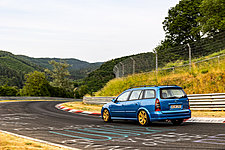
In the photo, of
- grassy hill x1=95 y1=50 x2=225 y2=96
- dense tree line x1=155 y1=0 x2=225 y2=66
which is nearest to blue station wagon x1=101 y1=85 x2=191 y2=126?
grassy hill x1=95 y1=50 x2=225 y2=96

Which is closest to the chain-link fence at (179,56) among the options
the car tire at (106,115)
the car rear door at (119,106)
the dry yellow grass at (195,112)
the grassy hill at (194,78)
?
the grassy hill at (194,78)

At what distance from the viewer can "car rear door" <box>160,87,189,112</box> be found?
10242 mm

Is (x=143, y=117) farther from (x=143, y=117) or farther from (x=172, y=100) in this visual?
(x=172, y=100)

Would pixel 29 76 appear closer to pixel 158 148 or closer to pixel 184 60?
pixel 184 60

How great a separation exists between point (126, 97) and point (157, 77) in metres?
13.6

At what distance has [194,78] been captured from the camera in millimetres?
20688

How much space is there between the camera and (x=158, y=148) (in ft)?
20.6

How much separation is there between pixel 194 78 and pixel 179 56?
4.08 meters

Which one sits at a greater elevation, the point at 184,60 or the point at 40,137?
the point at 184,60

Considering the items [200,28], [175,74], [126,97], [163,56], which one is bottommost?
[126,97]

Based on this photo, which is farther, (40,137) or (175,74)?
(175,74)

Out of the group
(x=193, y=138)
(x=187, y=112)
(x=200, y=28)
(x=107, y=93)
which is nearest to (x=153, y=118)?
(x=187, y=112)

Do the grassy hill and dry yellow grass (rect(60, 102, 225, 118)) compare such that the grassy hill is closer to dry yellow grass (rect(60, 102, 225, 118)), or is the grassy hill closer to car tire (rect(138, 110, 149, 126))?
dry yellow grass (rect(60, 102, 225, 118))

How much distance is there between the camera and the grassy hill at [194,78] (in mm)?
18453
